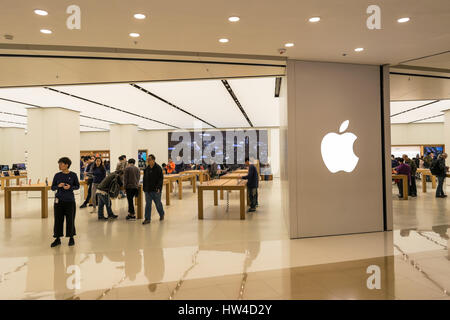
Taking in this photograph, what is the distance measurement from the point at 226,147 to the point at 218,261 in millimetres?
17654

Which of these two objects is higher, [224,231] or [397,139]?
[397,139]

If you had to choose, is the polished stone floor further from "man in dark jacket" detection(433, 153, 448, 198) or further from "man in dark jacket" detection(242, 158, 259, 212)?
"man in dark jacket" detection(433, 153, 448, 198)

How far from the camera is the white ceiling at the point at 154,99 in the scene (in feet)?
29.0

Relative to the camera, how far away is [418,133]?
19828 mm

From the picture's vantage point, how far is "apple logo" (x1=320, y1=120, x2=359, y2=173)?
5883mm

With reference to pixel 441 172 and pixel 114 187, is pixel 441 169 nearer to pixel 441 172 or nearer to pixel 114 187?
pixel 441 172

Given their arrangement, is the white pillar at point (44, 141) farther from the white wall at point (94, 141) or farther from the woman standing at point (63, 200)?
the white wall at point (94, 141)

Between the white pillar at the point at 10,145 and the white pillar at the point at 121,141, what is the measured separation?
296 inches

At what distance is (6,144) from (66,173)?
19.3 meters

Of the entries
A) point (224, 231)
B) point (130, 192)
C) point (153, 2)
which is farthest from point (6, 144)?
point (153, 2)

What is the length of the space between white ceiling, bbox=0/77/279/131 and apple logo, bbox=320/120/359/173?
305cm

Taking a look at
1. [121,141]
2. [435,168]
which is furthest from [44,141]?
[435,168]
